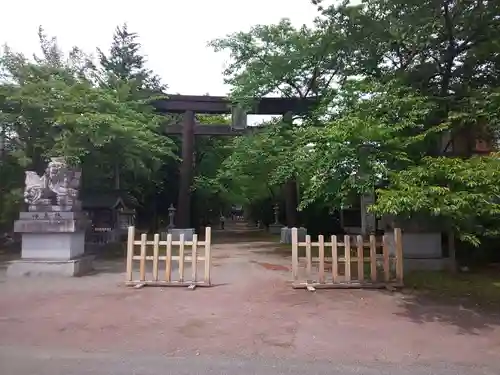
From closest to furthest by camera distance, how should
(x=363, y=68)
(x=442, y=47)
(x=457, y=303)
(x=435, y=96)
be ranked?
(x=457, y=303), (x=435, y=96), (x=442, y=47), (x=363, y=68)

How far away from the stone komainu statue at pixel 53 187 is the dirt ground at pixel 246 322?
2.27m

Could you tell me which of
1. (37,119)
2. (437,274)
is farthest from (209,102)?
(437,274)

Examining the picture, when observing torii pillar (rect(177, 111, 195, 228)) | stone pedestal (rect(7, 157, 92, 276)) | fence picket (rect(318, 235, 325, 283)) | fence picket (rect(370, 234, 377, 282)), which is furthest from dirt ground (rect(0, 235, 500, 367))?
torii pillar (rect(177, 111, 195, 228))

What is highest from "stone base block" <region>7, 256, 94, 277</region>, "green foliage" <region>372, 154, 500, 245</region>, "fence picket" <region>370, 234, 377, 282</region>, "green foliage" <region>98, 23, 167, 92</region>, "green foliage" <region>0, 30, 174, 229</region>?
"green foliage" <region>98, 23, 167, 92</region>

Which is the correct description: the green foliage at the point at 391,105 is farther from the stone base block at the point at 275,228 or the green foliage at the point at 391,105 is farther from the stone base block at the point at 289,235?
the stone base block at the point at 275,228

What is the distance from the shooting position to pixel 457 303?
8.20 metres

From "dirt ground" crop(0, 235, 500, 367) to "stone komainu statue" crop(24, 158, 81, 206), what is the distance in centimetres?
227

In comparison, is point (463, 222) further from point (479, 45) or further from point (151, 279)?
point (151, 279)

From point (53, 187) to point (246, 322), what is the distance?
23.3ft

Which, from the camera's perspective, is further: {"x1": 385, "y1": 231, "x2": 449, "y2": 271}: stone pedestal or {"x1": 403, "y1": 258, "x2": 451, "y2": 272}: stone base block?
{"x1": 385, "y1": 231, "x2": 449, "y2": 271}: stone pedestal

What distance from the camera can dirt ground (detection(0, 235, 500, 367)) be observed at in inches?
218

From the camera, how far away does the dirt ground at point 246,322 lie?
554cm

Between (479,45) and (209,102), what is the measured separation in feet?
45.3

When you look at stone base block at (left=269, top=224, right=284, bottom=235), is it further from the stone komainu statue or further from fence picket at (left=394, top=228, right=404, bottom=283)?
fence picket at (left=394, top=228, right=404, bottom=283)
